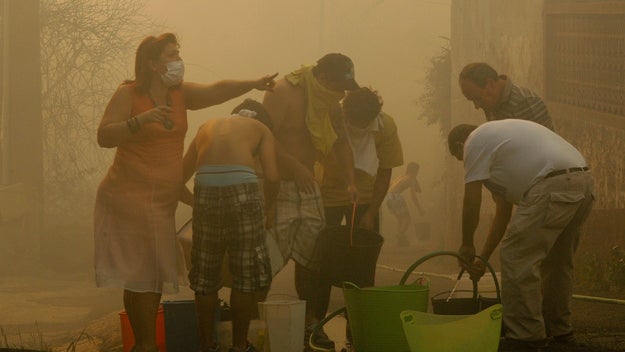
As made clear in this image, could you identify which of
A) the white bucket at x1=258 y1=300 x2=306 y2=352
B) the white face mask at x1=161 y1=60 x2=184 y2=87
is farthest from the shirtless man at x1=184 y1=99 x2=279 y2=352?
the white face mask at x1=161 y1=60 x2=184 y2=87

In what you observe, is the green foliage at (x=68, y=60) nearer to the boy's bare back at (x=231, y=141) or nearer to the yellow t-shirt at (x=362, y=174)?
the yellow t-shirt at (x=362, y=174)

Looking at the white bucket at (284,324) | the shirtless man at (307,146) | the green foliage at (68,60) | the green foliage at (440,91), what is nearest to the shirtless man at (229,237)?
the white bucket at (284,324)

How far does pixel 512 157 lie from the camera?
7.17m

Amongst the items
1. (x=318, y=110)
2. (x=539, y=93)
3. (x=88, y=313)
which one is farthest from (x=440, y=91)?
(x=318, y=110)

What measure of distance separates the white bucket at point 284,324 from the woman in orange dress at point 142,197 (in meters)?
0.57

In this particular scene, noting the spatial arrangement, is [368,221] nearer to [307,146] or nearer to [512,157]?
[307,146]

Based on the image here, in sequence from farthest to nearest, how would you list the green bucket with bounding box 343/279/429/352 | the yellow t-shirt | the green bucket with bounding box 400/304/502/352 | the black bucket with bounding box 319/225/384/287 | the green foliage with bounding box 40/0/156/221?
the green foliage with bounding box 40/0/156/221 → the yellow t-shirt → the black bucket with bounding box 319/225/384/287 → the green bucket with bounding box 343/279/429/352 → the green bucket with bounding box 400/304/502/352

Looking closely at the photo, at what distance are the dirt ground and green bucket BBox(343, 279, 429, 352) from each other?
939mm

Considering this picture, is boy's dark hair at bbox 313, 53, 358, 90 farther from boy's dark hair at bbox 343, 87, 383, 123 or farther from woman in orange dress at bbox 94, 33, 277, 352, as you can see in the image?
woman in orange dress at bbox 94, 33, 277, 352

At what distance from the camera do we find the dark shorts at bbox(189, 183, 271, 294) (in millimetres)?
7133

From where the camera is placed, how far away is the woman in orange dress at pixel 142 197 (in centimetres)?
704

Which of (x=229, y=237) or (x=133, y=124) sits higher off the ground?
(x=133, y=124)

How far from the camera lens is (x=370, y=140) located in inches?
334

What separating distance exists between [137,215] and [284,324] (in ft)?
3.43
